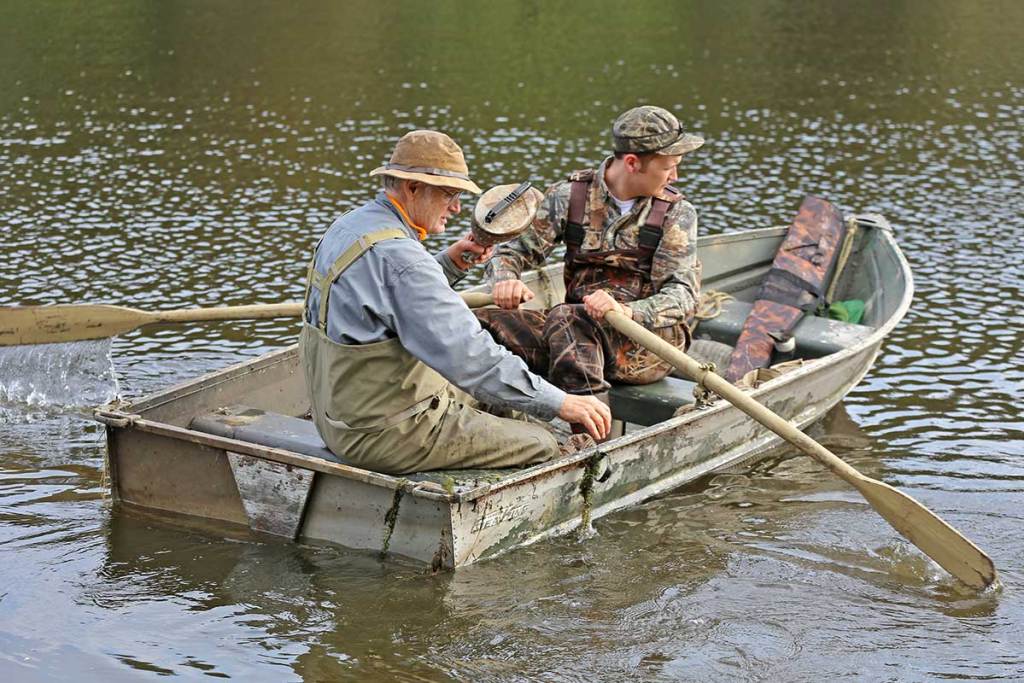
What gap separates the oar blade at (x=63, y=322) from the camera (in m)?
9.26

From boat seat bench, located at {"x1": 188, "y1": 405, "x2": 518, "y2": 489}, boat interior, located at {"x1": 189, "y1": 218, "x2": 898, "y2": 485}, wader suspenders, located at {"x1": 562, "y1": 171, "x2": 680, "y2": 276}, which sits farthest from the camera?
wader suspenders, located at {"x1": 562, "y1": 171, "x2": 680, "y2": 276}

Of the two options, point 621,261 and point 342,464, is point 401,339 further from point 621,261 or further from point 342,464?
point 621,261

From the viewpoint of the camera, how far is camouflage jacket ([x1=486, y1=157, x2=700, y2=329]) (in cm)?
856

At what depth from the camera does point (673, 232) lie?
344 inches

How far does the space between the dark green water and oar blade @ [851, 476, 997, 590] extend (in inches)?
6.3

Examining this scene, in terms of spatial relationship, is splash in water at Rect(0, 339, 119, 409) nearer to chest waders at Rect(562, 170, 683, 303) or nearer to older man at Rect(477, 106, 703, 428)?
older man at Rect(477, 106, 703, 428)

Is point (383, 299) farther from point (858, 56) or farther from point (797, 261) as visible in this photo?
point (858, 56)

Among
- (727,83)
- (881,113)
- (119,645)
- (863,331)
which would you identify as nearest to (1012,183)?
(881,113)

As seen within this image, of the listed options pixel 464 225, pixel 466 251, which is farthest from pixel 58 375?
pixel 464 225

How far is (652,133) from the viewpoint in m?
8.44

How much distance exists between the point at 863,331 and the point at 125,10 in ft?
66.7

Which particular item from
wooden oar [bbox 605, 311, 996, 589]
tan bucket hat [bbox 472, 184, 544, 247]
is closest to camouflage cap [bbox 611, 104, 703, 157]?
tan bucket hat [bbox 472, 184, 544, 247]

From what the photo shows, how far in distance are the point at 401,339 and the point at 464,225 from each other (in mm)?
8772

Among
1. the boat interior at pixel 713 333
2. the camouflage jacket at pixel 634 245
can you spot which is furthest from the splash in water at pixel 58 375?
the camouflage jacket at pixel 634 245
